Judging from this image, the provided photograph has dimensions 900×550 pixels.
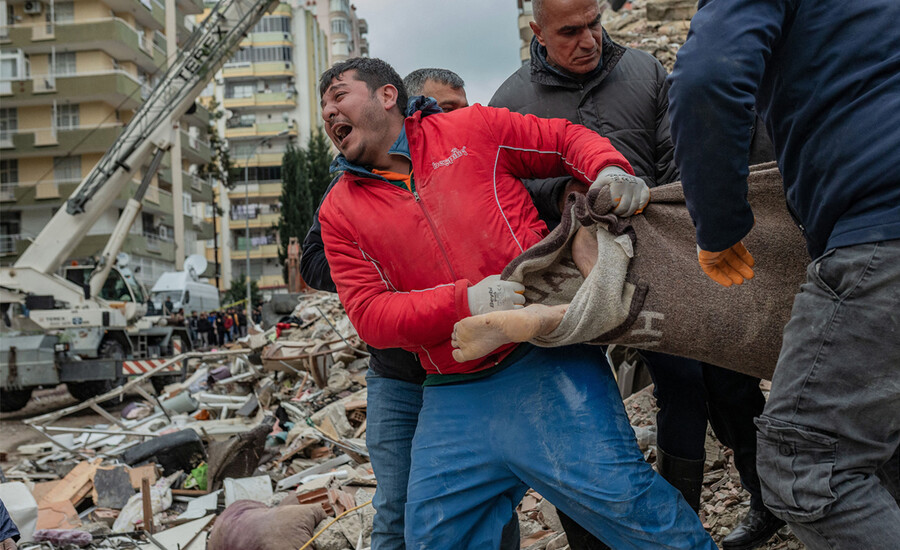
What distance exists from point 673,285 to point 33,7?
4211 centimetres

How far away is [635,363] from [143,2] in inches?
1606

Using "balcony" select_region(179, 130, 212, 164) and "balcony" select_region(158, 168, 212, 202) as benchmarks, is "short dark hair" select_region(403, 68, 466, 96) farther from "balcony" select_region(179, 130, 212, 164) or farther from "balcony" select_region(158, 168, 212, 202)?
"balcony" select_region(179, 130, 212, 164)

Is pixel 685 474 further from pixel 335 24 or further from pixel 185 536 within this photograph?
pixel 335 24

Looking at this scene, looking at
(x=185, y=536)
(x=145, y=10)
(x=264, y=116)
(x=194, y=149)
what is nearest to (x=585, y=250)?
(x=185, y=536)

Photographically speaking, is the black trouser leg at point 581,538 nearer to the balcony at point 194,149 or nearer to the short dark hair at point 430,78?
the short dark hair at point 430,78

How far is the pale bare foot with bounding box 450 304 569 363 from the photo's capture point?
2.23m

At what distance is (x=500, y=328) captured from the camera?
7.34ft

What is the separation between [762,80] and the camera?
75.8 inches

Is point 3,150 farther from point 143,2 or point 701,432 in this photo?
point 701,432

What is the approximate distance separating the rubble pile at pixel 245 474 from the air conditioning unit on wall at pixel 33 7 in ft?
103

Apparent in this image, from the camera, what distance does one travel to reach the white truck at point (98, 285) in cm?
1434

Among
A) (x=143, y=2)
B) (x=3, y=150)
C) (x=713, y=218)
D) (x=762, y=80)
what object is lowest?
(x=713, y=218)

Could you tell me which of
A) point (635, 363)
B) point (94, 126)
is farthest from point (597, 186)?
point (94, 126)

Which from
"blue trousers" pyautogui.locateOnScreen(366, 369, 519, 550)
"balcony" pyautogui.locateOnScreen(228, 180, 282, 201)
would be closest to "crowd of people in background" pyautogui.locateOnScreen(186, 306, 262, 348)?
"blue trousers" pyautogui.locateOnScreen(366, 369, 519, 550)
